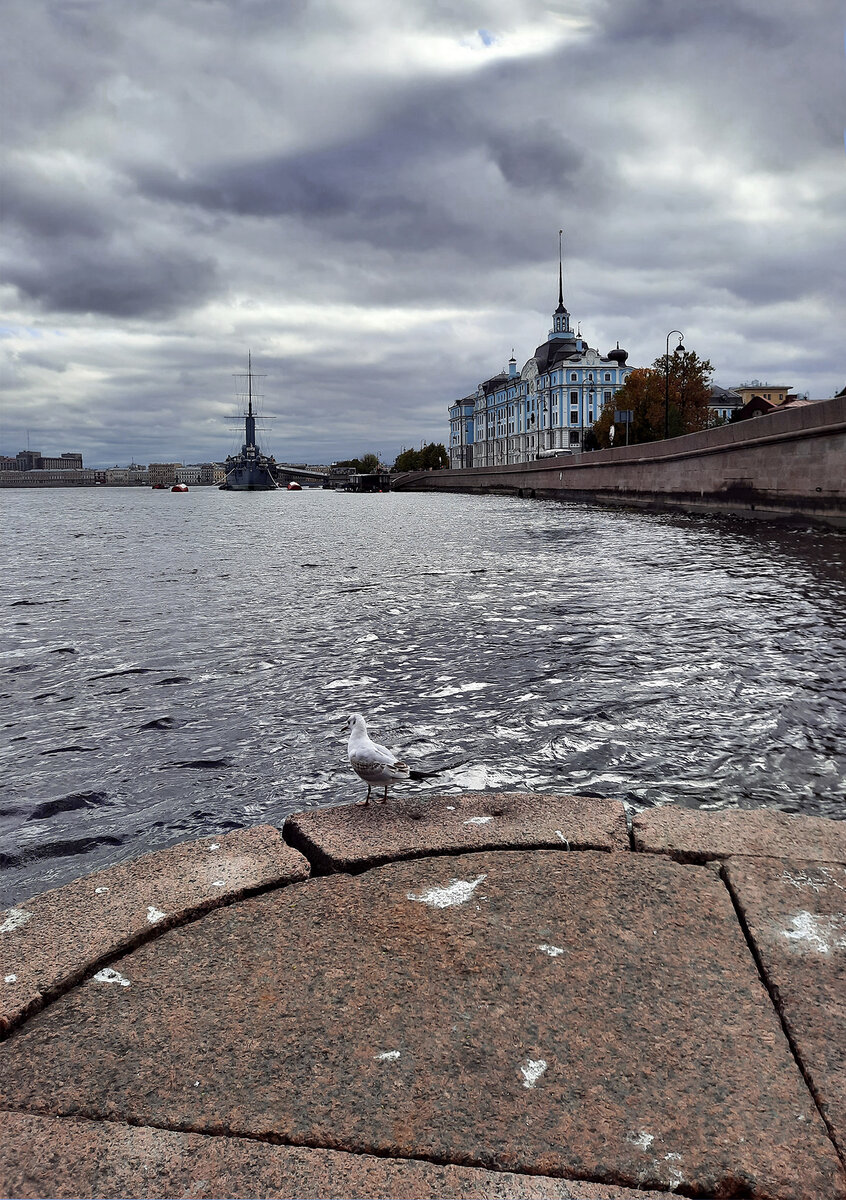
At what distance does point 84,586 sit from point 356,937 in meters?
11.0

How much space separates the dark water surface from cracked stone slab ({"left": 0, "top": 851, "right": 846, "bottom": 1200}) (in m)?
1.28

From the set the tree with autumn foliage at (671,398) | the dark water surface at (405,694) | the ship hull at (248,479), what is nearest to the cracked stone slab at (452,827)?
the dark water surface at (405,694)

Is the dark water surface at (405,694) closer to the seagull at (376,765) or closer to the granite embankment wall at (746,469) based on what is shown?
the seagull at (376,765)

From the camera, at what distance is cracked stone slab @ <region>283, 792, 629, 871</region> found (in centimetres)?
273

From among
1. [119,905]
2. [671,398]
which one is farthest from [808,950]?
[671,398]

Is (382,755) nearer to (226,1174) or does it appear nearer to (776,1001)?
(776,1001)

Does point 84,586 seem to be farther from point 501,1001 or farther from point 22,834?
point 501,1001

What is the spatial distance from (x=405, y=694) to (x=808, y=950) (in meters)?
3.67

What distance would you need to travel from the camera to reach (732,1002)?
187 centimetres

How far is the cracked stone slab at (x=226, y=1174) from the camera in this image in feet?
4.60

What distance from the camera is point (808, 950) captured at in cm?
208

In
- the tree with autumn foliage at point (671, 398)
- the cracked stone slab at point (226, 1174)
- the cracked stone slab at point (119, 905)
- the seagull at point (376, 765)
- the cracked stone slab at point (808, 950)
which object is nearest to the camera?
the cracked stone slab at point (226, 1174)

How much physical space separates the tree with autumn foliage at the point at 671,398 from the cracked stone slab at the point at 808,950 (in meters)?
44.7

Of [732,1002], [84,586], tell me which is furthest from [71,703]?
[84,586]
